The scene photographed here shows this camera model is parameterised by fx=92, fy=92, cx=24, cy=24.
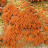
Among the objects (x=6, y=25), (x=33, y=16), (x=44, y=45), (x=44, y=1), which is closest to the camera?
(x=44, y=45)

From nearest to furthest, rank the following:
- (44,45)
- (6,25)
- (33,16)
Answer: (44,45) < (33,16) < (6,25)

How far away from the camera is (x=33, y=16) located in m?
3.09

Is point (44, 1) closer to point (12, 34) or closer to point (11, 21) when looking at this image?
point (11, 21)

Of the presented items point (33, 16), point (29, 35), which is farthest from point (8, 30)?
point (33, 16)

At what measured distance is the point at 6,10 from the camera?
3.42m

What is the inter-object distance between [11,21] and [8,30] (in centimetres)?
36

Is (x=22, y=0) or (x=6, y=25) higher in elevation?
(x=22, y=0)

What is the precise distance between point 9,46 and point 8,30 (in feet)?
1.68

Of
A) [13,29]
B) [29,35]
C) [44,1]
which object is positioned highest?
[44,1]

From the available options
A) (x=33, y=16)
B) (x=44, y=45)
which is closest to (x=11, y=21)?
(x=33, y=16)

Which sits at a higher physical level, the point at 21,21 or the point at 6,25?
the point at 21,21

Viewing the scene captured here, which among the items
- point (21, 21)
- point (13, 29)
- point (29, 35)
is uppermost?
point (21, 21)

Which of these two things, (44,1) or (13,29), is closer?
(13,29)

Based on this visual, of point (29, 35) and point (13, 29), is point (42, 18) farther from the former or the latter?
point (13, 29)
